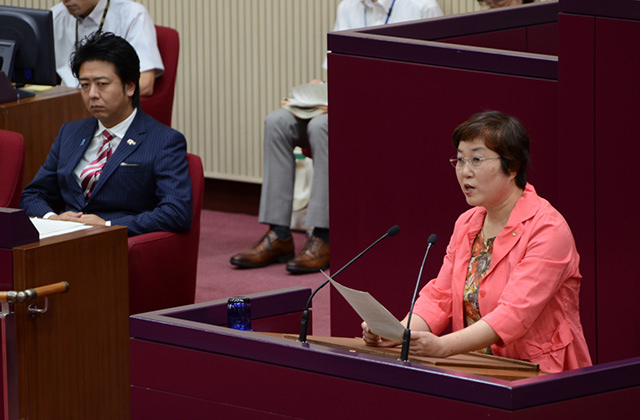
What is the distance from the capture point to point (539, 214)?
2607 mm

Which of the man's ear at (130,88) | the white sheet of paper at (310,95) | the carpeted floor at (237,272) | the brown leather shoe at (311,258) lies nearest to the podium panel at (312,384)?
the man's ear at (130,88)

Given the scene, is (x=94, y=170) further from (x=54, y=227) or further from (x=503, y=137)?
(x=503, y=137)

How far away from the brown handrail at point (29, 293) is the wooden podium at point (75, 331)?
1.7 inches

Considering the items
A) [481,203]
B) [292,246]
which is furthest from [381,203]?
[292,246]

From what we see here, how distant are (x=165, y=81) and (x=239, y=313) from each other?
3335mm

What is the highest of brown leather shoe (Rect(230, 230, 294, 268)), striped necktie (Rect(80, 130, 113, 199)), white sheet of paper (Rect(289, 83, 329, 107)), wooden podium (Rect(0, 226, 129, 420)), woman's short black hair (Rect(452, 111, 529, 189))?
woman's short black hair (Rect(452, 111, 529, 189))

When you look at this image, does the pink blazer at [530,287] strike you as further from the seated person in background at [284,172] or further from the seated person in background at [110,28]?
the seated person in background at [110,28]

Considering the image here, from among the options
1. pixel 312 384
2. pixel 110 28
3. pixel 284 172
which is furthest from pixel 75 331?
pixel 110 28

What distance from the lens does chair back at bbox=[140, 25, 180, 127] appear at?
5.94 meters

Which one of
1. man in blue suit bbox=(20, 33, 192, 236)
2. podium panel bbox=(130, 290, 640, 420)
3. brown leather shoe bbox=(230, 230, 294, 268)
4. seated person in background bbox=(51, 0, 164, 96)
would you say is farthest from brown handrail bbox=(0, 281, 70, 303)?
seated person in background bbox=(51, 0, 164, 96)

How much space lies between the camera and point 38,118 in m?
5.01

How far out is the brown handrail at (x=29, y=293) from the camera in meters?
3.11

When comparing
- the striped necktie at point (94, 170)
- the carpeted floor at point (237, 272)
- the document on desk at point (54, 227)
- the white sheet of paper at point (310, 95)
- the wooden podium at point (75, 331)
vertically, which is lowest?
the carpeted floor at point (237, 272)

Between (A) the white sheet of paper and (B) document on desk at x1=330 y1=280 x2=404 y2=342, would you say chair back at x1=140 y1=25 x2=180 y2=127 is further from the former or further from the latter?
(B) document on desk at x1=330 y1=280 x2=404 y2=342
